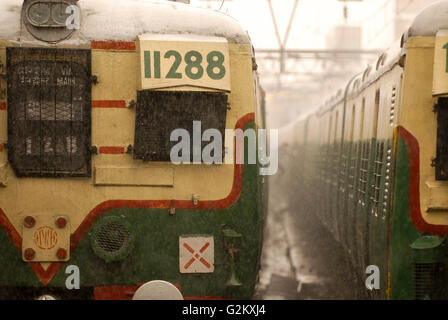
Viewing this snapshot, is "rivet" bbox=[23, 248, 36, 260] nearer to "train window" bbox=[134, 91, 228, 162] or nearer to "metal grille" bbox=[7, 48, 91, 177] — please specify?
"metal grille" bbox=[7, 48, 91, 177]

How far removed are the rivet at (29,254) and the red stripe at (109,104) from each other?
1.23 m

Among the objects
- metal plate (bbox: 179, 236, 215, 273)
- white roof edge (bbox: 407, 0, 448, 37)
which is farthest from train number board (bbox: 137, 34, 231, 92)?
white roof edge (bbox: 407, 0, 448, 37)

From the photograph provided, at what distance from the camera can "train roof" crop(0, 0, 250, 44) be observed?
206 inches

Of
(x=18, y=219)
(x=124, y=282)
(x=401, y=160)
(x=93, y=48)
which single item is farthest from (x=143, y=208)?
(x=401, y=160)

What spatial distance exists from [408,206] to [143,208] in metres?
2.08

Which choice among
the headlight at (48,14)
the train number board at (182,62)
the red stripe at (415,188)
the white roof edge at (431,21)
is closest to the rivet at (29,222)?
the train number board at (182,62)

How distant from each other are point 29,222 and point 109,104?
111 centimetres

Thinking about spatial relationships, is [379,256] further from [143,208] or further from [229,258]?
[143,208]

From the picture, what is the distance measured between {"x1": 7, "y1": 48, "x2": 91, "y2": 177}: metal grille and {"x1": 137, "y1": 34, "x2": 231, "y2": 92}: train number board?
0.48m

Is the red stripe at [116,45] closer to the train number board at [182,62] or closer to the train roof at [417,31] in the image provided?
the train number board at [182,62]

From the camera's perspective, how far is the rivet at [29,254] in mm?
5211

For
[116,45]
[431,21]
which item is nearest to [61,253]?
[116,45]

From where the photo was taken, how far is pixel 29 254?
5.21 meters

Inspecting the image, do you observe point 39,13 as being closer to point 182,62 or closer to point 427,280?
point 182,62
